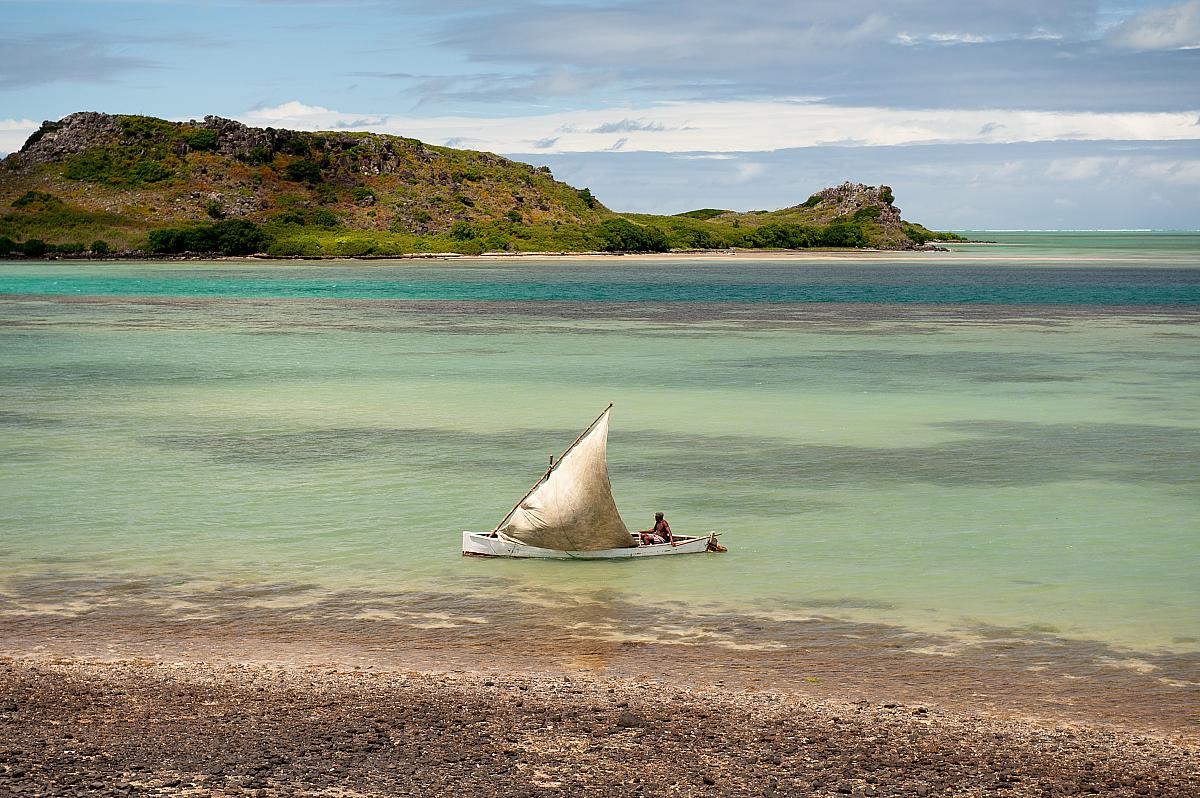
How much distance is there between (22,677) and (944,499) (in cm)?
1509

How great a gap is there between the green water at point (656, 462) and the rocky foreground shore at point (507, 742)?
12.0 ft

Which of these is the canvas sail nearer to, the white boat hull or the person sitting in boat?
the white boat hull

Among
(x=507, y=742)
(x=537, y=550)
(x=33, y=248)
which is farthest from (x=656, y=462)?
(x=33, y=248)

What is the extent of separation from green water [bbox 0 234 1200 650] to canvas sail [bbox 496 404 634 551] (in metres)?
0.53

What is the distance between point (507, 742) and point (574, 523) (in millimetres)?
6873

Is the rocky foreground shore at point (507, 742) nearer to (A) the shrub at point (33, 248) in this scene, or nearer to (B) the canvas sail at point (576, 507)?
(B) the canvas sail at point (576, 507)

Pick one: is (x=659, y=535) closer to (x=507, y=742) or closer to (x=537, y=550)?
(x=537, y=550)

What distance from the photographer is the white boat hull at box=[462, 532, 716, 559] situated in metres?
17.9

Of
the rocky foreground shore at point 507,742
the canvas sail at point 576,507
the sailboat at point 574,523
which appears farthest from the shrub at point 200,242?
the rocky foreground shore at point 507,742

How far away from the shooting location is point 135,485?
23.1m

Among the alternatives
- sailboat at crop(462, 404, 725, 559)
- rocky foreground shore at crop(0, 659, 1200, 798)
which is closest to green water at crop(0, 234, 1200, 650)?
sailboat at crop(462, 404, 725, 559)

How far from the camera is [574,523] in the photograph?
1762 cm

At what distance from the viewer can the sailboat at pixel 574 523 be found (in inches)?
685

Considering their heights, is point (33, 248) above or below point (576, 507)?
above
